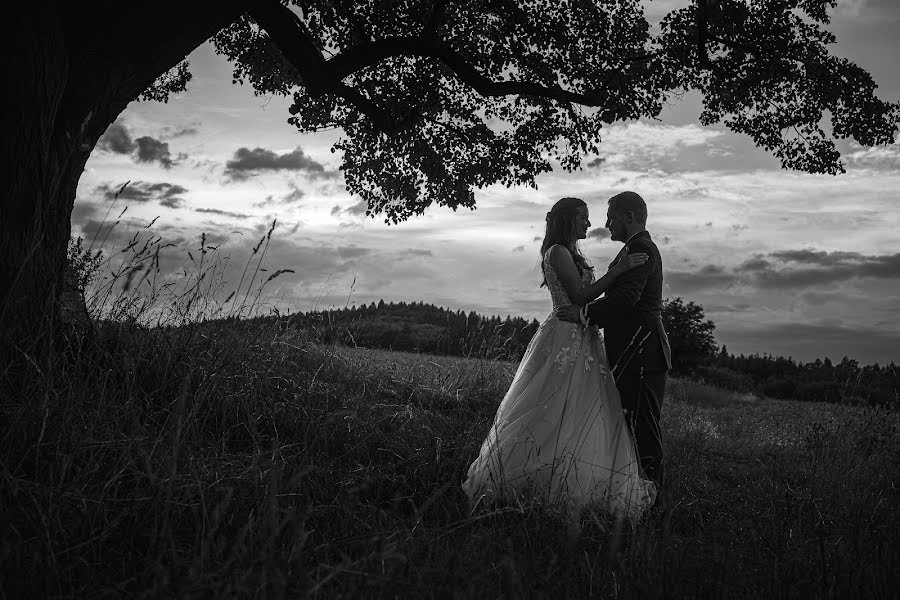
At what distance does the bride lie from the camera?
14.6 feet

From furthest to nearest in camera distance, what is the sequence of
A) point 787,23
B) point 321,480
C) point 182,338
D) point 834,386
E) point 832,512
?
point 834,386
point 787,23
point 182,338
point 832,512
point 321,480

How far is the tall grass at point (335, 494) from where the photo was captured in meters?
2.61

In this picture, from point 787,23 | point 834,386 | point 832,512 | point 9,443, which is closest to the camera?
point 9,443

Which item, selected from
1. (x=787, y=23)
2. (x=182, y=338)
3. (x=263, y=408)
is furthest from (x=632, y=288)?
(x=787, y=23)

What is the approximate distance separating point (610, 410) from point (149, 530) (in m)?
3.21

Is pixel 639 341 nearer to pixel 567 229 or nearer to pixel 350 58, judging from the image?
pixel 567 229

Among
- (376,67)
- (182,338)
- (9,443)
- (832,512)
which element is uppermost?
(376,67)

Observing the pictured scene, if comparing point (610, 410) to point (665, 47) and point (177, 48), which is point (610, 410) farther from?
point (665, 47)

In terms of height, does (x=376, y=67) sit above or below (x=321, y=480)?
above

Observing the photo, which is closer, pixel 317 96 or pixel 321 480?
pixel 321 480

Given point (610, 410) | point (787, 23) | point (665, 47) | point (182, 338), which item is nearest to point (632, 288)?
point (610, 410)

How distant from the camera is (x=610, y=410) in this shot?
4.91m

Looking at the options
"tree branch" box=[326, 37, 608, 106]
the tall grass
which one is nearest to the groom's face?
the tall grass

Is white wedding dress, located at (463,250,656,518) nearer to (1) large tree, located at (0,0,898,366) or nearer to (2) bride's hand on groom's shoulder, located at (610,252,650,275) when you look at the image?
(2) bride's hand on groom's shoulder, located at (610,252,650,275)
